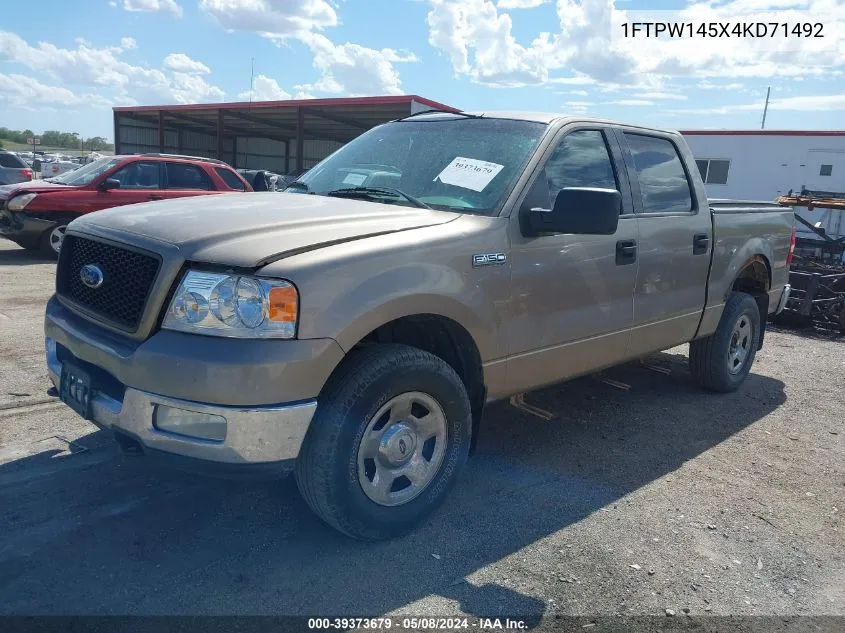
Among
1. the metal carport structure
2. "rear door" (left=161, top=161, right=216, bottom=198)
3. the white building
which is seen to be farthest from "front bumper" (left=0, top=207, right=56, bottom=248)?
the white building

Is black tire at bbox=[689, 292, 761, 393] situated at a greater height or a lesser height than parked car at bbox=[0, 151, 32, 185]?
lesser

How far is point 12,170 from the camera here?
16.7m

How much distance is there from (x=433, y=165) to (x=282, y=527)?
207 cm

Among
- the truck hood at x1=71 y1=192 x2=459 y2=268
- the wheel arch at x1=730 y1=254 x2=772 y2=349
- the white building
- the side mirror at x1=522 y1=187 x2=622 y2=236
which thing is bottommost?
the wheel arch at x1=730 y1=254 x2=772 y2=349

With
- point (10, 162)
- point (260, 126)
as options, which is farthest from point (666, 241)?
point (260, 126)

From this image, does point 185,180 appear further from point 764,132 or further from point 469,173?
point 764,132

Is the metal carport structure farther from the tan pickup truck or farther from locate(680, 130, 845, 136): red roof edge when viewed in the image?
the tan pickup truck

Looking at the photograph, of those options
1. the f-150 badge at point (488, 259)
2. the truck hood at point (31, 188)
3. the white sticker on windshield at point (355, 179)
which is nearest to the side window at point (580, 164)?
the f-150 badge at point (488, 259)

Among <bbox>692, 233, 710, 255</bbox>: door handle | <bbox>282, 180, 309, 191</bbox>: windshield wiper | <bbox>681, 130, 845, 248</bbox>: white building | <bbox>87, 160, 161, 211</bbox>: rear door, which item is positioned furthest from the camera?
<bbox>681, 130, 845, 248</bbox>: white building

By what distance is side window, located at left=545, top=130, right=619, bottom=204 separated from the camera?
390cm

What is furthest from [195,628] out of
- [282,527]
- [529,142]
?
[529,142]

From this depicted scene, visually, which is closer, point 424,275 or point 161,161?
→ point 424,275

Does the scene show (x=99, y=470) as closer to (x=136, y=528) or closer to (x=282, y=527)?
(x=136, y=528)

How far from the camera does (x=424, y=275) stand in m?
3.09
